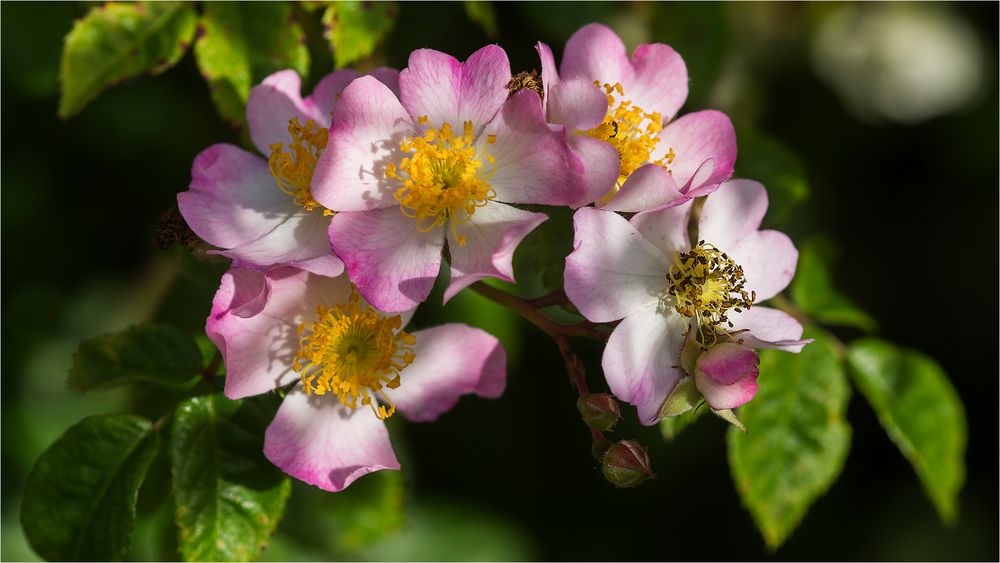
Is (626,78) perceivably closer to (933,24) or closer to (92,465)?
(92,465)

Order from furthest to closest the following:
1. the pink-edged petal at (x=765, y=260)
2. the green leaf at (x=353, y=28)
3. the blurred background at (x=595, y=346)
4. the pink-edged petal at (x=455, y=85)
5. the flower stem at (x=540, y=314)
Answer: the blurred background at (x=595, y=346) → the green leaf at (x=353, y=28) → the pink-edged petal at (x=765, y=260) → the flower stem at (x=540, y=314) → the pink-edged petal at (x=455, y=85)

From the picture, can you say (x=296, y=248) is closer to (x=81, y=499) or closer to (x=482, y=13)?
(x=81, y=499)

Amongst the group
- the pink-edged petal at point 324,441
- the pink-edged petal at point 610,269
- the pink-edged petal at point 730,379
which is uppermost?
the pink-edged petal at point 610,269

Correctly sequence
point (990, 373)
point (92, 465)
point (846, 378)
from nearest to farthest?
point (92, 465) < point (846, 378) < point (990, 373)

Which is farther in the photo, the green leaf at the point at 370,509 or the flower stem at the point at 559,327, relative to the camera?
the green leaf at the point at 370,509

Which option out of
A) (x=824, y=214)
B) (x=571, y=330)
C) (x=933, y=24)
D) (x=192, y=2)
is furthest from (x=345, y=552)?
(x=933, y=24)

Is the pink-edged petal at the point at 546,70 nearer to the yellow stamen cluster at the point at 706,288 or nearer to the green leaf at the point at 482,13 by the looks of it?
the yellow stamen cluster at the point at 706,288

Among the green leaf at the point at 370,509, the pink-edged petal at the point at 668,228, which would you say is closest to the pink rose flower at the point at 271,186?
the pink-edged petal at the point at 668,228

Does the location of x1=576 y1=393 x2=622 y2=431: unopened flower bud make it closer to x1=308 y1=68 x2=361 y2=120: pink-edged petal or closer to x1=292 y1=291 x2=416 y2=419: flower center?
x1=292 y1=291 x2=416 y2=419: flower center
